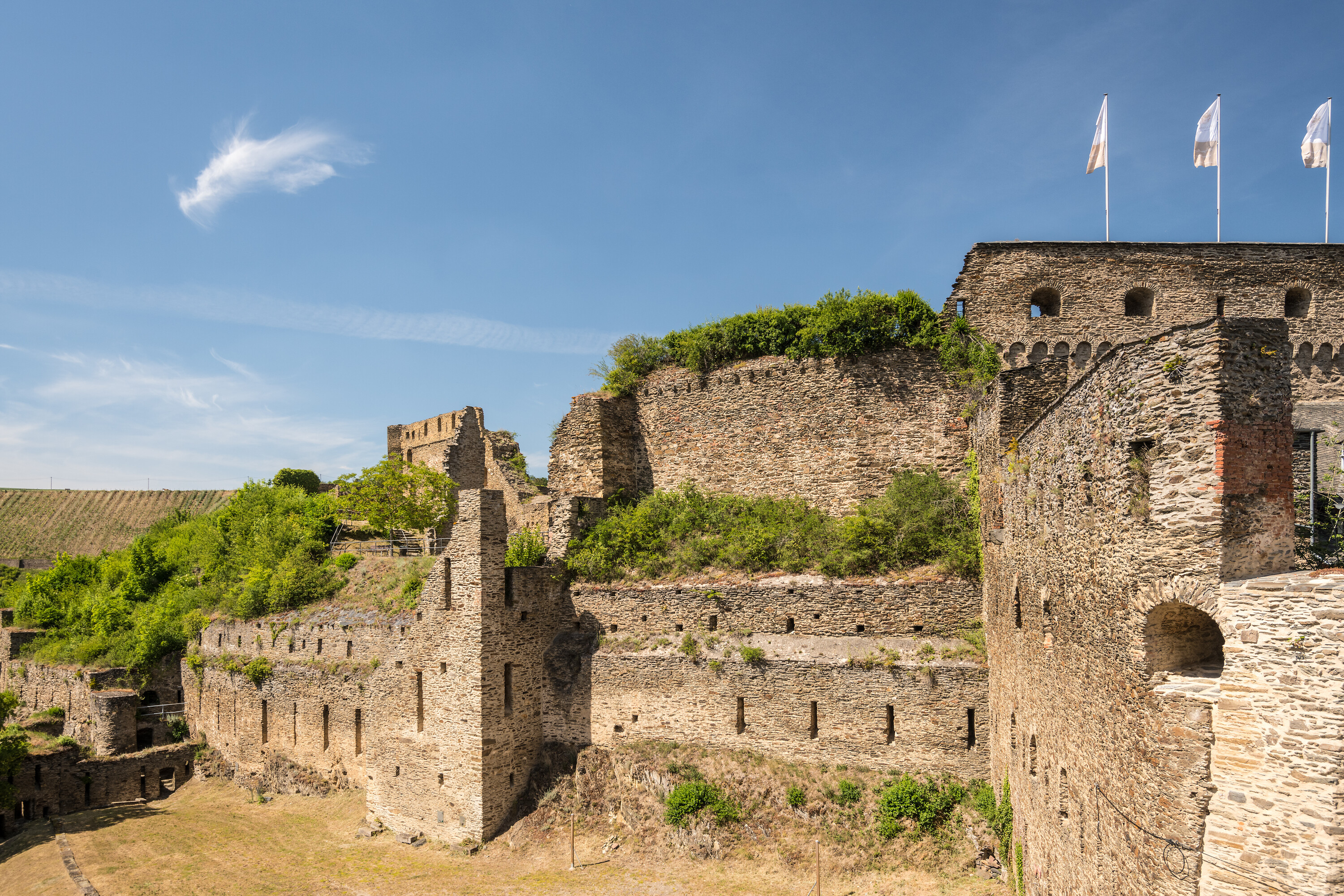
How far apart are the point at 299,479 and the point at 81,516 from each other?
47621mm

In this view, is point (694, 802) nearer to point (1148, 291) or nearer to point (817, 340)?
point (817, 340)

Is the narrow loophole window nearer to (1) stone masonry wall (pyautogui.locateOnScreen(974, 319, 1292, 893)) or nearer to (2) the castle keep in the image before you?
(2) the castle keep

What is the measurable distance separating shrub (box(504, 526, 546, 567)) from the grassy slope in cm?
6434

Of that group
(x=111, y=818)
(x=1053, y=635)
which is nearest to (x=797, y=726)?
(x=1053, y=635)

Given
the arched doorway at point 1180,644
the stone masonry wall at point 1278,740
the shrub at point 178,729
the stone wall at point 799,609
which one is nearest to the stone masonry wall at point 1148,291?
the stone wall at point 799,609

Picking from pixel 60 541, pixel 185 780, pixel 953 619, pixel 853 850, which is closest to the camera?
pixel 853 850

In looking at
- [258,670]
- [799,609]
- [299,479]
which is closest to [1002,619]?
[799,609]

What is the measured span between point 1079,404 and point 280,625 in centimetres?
2519

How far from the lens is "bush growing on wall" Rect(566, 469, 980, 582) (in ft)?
56.1

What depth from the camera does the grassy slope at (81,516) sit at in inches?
2803

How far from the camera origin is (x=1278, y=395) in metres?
6.48

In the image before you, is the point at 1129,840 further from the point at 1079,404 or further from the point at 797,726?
the point at 797,726

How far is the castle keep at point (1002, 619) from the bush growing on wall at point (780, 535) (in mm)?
630

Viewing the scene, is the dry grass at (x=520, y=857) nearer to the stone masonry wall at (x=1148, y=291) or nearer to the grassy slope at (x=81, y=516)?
the stone masonry wall at (x=1148, y=291)
